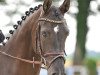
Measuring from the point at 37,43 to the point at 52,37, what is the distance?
1.01ft

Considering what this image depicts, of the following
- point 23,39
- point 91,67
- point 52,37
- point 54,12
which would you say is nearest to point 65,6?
point 54,12

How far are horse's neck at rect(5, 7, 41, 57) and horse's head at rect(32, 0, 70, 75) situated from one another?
232 mm

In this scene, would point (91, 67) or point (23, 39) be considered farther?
point (91, 67)

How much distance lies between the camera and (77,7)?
88.8 feet

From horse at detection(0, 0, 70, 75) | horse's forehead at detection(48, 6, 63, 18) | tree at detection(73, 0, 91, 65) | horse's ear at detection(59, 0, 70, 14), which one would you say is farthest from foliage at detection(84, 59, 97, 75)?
horse's forehead at detection(48, 6, 63, 18)

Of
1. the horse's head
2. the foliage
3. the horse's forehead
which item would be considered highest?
the foliage

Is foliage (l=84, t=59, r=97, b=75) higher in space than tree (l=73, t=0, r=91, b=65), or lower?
lower

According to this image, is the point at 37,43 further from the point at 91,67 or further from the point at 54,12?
the point at 91,67

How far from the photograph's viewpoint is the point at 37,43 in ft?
21.8

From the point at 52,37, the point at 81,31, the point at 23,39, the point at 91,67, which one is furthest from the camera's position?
the point at 81,31

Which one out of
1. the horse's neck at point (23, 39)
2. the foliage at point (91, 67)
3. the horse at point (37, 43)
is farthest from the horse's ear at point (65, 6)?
the foliage at point (91, 67)

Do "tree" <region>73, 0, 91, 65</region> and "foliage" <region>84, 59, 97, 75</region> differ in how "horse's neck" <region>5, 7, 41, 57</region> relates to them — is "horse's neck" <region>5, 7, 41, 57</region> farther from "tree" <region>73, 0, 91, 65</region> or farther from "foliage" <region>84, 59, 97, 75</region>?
"tree" <region>73, 0, 91, 65</region>

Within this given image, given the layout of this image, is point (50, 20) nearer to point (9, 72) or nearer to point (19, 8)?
point (9, 72)

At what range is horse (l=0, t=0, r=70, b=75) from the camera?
644 cm
